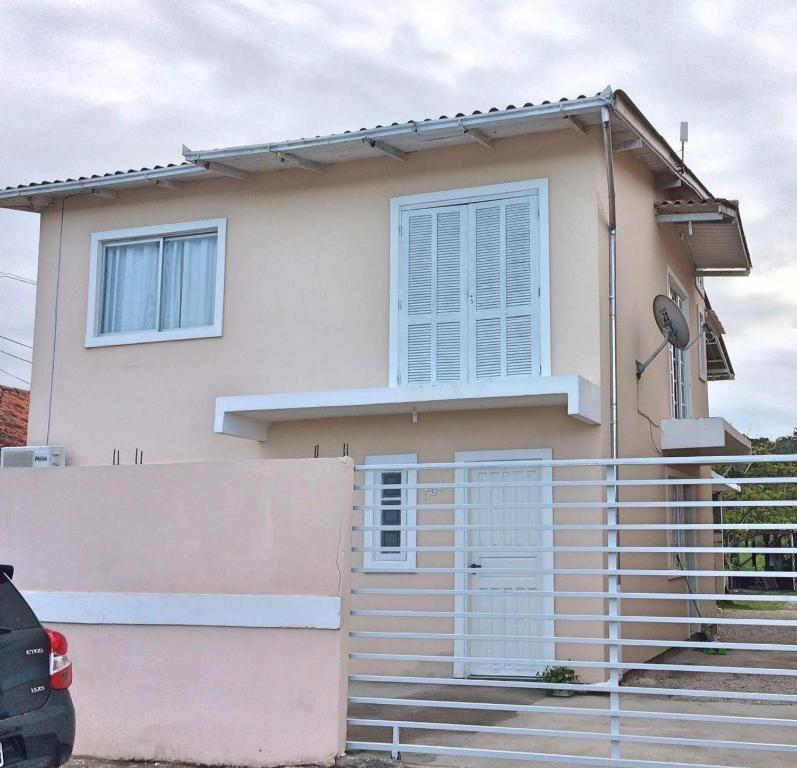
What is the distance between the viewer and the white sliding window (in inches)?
439

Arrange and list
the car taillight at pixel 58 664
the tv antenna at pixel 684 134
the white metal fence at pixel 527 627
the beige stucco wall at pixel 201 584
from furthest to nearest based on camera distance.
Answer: the tv antenna at pixel 684 134 → the white metal fence at pixel 527 627 → the beige stucco wall at pixel 201 584 → the car taillight at pixel 58 664

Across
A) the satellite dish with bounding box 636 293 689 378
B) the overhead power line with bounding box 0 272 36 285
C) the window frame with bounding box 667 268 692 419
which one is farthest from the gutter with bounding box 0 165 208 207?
the window frame with bounding box 667 268 692 419

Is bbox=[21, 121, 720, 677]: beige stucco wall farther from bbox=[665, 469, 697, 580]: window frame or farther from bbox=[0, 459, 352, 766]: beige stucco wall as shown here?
bbox=[0, 459, 352, 766]: beige stucco wall

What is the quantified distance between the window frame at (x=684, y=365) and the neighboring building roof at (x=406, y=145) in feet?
5.34

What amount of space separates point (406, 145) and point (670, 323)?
142 inches

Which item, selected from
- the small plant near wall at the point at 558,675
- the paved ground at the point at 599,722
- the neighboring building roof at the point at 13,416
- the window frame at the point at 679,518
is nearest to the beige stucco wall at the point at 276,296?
the small plant near wall at the point at 558,675

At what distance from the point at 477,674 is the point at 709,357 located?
1015cm

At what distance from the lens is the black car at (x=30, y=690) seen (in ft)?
16.5

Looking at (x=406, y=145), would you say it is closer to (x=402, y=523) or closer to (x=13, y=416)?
(x=402, y=523)

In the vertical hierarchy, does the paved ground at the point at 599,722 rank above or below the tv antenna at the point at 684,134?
below

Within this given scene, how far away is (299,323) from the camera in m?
12.2

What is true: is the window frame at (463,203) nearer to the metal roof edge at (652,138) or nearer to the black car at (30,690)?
the metal roof edge at (652,138)

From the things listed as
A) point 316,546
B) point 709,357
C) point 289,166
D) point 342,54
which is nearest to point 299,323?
point 289,166

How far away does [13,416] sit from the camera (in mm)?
19078
